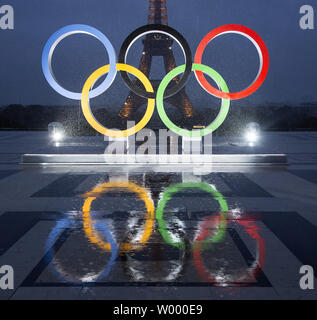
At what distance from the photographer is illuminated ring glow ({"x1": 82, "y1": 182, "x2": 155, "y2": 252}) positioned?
22.7 ft

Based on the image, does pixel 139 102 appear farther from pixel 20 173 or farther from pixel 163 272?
pixel 163 272

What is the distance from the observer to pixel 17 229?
25.8ft

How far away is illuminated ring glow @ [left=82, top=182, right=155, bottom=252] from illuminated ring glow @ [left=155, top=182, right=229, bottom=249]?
166 millimetres

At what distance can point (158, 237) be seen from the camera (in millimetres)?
7332

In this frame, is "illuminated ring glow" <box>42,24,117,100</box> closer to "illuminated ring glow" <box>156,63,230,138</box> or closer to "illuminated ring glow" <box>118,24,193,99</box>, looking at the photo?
"illuminated ring glow" <box>118,24,193,99</box>

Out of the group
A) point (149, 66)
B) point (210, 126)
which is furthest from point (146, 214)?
point (149, 66)

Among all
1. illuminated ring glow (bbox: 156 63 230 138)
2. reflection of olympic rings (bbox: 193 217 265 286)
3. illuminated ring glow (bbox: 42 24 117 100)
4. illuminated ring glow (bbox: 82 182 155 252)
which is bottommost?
reflection of olympic rings (bbox: 193 217 265 286)

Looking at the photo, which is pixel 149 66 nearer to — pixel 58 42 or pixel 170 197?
pixel 58 42

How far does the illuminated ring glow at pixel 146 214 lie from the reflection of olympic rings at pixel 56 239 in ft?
0.47

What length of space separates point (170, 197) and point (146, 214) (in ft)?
6.15

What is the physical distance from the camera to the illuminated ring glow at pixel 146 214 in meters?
6.91

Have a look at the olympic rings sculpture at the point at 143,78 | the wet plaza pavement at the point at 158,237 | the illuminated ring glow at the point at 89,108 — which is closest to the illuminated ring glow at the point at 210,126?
the olympic rings sculpture at the point at 143,78

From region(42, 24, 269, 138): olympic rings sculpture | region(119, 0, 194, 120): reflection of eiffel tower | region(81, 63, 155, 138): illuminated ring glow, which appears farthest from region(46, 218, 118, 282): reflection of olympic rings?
region(119, 0, 194, 120): reflection of eiffel tower
